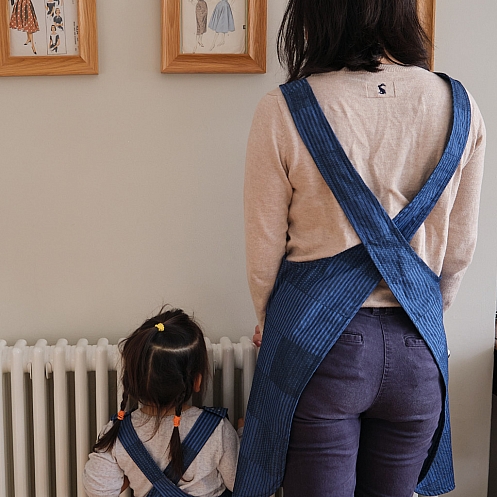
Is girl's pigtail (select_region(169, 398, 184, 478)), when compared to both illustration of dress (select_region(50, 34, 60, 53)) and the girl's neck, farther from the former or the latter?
illustration of dress (select_region(50, 34, 60, 53))

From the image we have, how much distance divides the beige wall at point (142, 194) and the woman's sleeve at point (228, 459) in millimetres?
299

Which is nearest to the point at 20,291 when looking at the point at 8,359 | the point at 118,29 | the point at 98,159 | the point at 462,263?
the point at 8,359

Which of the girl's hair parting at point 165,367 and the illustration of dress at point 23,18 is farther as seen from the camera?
the illustration of dress at point 23,18

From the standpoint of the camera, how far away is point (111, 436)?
4.19 feet

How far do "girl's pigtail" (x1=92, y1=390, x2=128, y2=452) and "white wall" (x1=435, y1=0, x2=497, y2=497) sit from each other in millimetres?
817

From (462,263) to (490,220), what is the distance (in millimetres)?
426

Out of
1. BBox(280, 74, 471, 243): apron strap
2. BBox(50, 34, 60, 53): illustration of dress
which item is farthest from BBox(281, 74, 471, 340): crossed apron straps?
BBox(50, 34, 60, 53): illustration of dress

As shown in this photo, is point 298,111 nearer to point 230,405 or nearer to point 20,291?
point 230,405

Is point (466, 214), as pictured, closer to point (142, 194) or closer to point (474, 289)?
point (474, 289)

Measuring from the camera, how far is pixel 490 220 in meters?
1.47

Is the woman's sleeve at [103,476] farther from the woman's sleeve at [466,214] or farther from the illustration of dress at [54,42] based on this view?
the illustration of dress at [54,42]

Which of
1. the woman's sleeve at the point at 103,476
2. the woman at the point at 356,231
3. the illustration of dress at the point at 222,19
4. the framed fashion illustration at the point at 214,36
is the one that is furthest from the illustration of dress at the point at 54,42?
the woman's sleeve at the point at 103,476

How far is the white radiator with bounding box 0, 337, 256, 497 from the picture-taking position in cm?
139

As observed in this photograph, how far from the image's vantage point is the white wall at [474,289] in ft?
4.63
